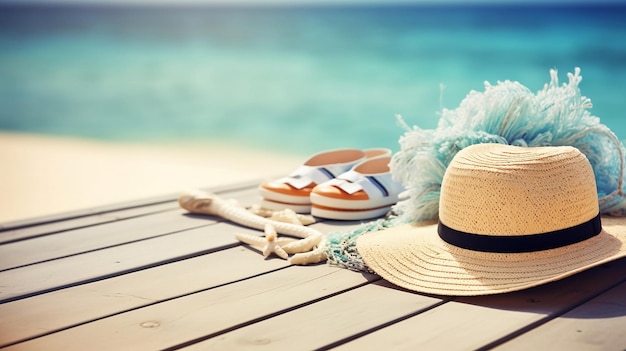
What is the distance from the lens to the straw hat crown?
5.01 ft

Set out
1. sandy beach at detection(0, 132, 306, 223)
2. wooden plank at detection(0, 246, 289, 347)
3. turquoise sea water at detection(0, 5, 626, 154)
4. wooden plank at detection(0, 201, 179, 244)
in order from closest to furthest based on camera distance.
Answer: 1. wooden plank at detection(0, 246, 289, 347)
2. wooden plank at detection(0, 201, 179, 244)
3. sandy beach at detection(0, 132, 306, 223)
4. turquoise sea water at detection(0, 5, 626, 154)

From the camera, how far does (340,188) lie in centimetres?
220

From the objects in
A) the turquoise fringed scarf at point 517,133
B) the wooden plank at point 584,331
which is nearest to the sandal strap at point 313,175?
the turquoise fringed scarf at point 517,133

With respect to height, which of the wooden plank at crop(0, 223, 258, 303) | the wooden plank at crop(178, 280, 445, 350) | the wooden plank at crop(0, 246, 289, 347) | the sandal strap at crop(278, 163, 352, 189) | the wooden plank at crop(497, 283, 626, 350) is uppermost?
the sandal strap at crop(278, 163, 352, 189)

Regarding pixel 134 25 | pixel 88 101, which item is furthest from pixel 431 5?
pixel 88 101

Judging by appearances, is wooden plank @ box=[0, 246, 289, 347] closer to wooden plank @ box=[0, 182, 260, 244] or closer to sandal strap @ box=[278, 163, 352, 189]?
sandal strap @ box=[278, 163, 352, 189]

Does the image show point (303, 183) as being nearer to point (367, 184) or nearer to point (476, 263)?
point (367, 184)

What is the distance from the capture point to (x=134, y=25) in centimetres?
2034

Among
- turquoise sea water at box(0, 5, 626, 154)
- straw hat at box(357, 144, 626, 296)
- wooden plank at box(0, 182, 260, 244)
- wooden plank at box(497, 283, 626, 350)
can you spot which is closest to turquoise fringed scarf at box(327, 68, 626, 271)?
straw hat at box(357, 144, 626, 296)

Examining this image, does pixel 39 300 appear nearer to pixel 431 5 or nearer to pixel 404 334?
pixel 404 334

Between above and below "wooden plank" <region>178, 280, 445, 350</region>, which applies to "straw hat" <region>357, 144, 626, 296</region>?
above

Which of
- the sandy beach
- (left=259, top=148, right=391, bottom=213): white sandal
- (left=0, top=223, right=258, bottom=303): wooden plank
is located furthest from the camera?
the sandy beach

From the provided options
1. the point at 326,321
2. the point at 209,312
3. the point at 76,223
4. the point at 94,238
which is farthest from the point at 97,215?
the point at 326,321

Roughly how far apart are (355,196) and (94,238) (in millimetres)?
729
